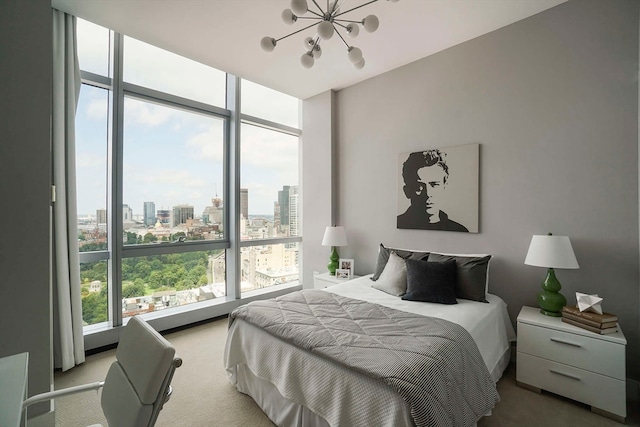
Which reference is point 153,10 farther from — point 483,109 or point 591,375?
point 591,375

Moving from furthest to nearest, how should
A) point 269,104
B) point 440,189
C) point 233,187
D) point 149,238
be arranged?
point 269,104 → point 233,187 → point 149,238 → point 440,189

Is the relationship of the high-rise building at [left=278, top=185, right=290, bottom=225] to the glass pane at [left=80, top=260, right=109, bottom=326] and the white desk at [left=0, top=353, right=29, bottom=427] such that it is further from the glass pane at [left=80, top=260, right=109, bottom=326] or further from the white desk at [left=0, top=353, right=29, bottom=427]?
the white desk at [left=0, top=353, right=29, bottom=427]

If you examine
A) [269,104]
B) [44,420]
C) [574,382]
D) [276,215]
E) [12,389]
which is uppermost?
[269,104]

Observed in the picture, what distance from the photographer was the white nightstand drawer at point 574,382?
190cm

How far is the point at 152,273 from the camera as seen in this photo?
3355 millimetres

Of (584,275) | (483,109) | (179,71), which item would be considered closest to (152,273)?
(179,71)

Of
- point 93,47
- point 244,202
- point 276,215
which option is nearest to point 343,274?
point 276,215

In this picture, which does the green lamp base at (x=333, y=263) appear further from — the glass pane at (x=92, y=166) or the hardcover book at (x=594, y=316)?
the glass pane at (x=92, y=166)

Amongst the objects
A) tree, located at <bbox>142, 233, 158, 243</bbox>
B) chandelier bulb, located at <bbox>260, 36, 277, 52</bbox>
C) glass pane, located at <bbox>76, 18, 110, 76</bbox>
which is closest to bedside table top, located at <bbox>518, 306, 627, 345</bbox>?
chandelier bulb, located at <bbox>260, 36, 277, 52</bbox>

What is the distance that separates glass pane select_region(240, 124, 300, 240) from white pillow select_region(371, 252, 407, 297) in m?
2.03

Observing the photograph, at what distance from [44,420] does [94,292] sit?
4.42 ft

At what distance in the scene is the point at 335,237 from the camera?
374 cm

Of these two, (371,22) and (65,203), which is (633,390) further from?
(65,203)

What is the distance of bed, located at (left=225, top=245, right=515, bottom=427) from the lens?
4.57 feet
